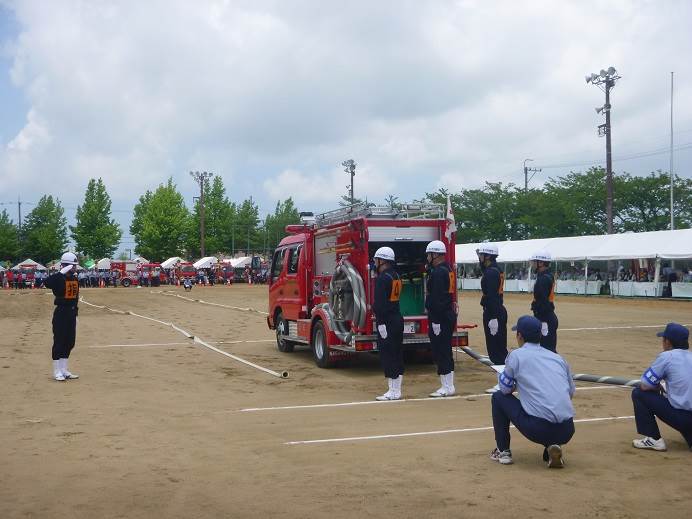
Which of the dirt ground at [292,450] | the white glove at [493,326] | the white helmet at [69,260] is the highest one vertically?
the white helmet at [69,260]

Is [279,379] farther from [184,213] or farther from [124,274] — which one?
[184,213]

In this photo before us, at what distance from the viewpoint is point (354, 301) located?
12.3 meters

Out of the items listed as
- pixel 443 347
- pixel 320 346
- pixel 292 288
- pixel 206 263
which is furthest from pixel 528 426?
pixel 206 263

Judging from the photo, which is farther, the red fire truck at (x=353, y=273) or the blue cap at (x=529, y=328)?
the red fire truck at (x=353, y=273)

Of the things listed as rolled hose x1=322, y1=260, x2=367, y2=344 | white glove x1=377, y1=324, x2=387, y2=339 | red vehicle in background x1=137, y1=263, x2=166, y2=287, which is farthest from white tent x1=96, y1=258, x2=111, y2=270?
white glove x1=377, y1=324, x2=387, y2=339

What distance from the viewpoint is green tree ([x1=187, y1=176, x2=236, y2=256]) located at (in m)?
82.6

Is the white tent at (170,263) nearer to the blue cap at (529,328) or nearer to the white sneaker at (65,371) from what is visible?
the white sneaker at (65,371)

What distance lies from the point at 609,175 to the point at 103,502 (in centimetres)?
4290

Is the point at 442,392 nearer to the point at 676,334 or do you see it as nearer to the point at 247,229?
the point at 676,334

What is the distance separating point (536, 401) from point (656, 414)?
142 centimetres

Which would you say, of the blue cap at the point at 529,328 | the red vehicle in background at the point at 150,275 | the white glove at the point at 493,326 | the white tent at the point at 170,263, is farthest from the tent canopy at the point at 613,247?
the white tent at the point at 170,263

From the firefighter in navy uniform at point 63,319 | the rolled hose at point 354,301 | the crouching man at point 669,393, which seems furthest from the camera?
the rolled hose at point 354,301

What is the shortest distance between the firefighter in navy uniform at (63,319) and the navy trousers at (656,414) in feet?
28.7

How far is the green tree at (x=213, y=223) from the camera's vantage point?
82.6 m
